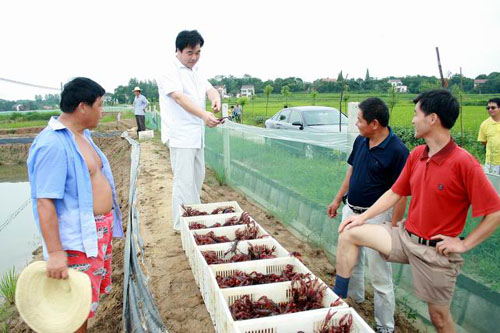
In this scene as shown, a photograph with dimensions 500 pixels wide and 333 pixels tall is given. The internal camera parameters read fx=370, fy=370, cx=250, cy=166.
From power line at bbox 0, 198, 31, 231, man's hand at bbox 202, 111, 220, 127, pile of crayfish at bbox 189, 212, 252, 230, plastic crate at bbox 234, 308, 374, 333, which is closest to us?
plastic crate at bbox 234, 308, 374, 333

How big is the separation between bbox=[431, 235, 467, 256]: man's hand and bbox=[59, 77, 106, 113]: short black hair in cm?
253

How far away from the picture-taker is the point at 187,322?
3.23 m

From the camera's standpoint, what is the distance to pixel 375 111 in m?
3.02

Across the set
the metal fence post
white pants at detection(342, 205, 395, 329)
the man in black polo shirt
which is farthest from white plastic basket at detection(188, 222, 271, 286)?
the metal fence post

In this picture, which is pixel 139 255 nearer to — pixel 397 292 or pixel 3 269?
pixel 397 292

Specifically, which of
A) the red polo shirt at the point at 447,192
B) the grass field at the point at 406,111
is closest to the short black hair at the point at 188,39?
the red polo shirt at the point at 447,192

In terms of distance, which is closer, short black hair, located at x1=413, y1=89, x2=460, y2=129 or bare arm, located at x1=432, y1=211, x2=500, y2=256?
bare arm, located at x1=432, y1=211, x2=500, y2=256

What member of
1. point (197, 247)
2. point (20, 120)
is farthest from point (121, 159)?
point (20, 120)

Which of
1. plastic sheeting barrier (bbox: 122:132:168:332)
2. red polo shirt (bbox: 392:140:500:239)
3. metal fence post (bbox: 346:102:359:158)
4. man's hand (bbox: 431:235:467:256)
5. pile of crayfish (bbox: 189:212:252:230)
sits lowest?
plastic sheeting barrier (bbox: 122:132:168:332)

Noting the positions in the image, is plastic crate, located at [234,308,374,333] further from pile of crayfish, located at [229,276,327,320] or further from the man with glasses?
the man with glasses

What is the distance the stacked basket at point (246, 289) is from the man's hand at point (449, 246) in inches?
26.8

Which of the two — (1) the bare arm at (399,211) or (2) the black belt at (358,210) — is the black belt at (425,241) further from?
(2) the black belt at (358,210)

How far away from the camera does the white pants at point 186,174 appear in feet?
15.2

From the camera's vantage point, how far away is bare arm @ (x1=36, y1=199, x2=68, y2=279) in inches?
92.6
